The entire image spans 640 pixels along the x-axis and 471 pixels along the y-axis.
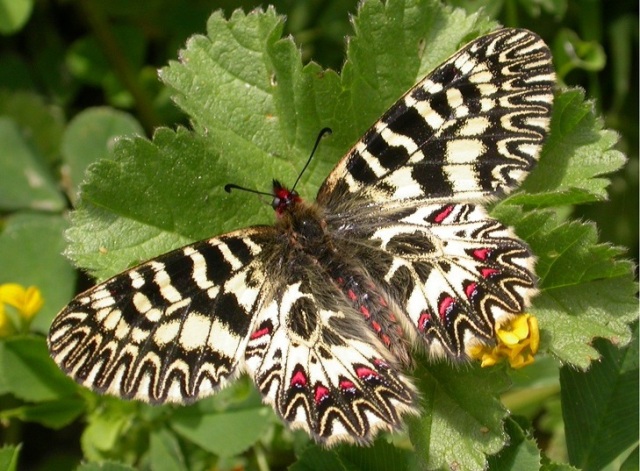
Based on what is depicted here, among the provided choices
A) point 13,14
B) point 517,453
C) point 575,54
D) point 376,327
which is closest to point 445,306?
point 376,327

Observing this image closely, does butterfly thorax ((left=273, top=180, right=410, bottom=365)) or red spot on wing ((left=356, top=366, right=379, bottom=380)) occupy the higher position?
butterfly thorax ((left=273, top=180, right=410, bottom=365))

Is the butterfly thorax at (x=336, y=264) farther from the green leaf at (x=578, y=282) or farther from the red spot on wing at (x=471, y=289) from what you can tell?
the green leaf at (x=578, y=282)

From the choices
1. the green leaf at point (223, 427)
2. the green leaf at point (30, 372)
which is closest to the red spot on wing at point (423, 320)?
the green leaf at point (223, 427)

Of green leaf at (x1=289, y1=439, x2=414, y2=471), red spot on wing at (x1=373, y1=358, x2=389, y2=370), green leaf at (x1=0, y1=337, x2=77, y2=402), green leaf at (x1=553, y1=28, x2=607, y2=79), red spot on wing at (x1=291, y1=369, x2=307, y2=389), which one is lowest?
green leaf at (x1=553, y1=28, x2=607, y2=79)

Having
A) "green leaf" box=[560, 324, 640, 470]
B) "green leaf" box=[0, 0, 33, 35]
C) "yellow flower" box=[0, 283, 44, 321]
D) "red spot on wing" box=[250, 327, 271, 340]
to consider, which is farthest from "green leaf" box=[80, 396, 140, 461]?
"green leaf" box=[0, 0, 33, 35]

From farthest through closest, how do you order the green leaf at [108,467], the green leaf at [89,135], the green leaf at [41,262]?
1. the green leaf at [89,135]
2. the green leaf at [41,262]
3. the green leaf at [108,467]

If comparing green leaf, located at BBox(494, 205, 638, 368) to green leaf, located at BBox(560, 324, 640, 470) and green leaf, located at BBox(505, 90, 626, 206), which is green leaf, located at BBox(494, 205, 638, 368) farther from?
green leaf, located at BBox(560, 324, 640, 470)
